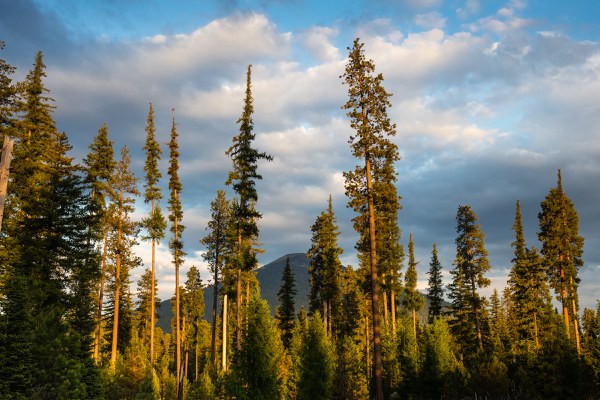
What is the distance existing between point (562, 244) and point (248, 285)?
32.7 m

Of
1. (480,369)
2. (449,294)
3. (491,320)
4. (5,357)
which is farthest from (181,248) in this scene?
(491,320)

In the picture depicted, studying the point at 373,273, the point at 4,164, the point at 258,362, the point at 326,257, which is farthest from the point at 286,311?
the point at 4,164

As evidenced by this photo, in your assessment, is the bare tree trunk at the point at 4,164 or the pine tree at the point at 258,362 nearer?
the bare tree trunk at the point at 4,164

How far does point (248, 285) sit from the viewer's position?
3412 centimetres

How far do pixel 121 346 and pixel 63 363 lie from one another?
1589 inches

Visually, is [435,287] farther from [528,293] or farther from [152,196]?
[152,196]

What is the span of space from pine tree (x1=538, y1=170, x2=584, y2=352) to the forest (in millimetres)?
136

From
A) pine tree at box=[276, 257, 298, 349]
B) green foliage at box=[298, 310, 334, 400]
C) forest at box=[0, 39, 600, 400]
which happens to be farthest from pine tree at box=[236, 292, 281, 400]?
pine tree at box=[276, 257, 298, 349]

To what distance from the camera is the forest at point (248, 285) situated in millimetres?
24016

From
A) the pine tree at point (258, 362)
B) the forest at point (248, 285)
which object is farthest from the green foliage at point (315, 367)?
the pine tree at point (258, 362)

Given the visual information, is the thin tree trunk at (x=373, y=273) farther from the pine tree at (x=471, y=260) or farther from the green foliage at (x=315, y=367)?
the pine tree at (x=471, y=260)

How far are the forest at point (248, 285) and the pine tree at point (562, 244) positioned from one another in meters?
0.14

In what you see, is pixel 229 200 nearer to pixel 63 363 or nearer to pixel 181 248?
pixel 181 248

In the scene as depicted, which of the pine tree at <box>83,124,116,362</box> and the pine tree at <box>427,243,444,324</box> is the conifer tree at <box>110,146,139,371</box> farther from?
the pine tree at <box>427,243,444,324</box>
